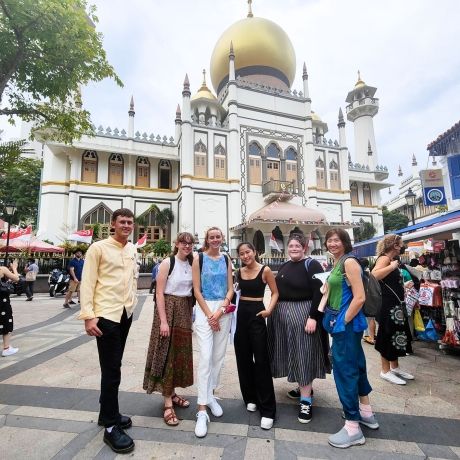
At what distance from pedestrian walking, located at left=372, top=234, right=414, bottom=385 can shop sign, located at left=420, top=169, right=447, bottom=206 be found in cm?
495

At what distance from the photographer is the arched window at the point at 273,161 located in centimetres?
2277

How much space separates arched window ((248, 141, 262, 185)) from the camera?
2222 cm

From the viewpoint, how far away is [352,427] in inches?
92.4

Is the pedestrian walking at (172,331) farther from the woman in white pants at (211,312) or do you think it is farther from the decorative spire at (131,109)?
the decorative spire at (131,109)

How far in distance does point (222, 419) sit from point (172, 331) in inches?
35.5

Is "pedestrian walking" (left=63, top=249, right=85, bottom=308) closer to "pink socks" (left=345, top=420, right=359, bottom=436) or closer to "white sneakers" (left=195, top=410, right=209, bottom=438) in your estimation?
"white sneakers" (left=195, top=410, right=209, bottom=438)

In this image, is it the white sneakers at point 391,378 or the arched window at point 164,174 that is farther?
the arched window at point 164,174

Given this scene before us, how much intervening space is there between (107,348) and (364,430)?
2.25m

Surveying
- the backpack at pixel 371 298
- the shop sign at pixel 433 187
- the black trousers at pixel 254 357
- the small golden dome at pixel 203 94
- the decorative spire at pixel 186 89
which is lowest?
the black trousers at pixel 254 357

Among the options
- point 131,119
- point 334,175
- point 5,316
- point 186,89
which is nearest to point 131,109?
point 131,119

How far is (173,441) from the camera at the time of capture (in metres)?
2.35

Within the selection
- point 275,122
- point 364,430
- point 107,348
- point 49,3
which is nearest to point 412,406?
point 364,430

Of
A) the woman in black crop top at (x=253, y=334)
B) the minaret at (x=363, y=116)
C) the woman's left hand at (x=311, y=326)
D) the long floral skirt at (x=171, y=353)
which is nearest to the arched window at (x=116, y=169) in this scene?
the long floral skirt at (x=171, y=353)

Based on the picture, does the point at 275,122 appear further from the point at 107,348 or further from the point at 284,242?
the point at 107,348
